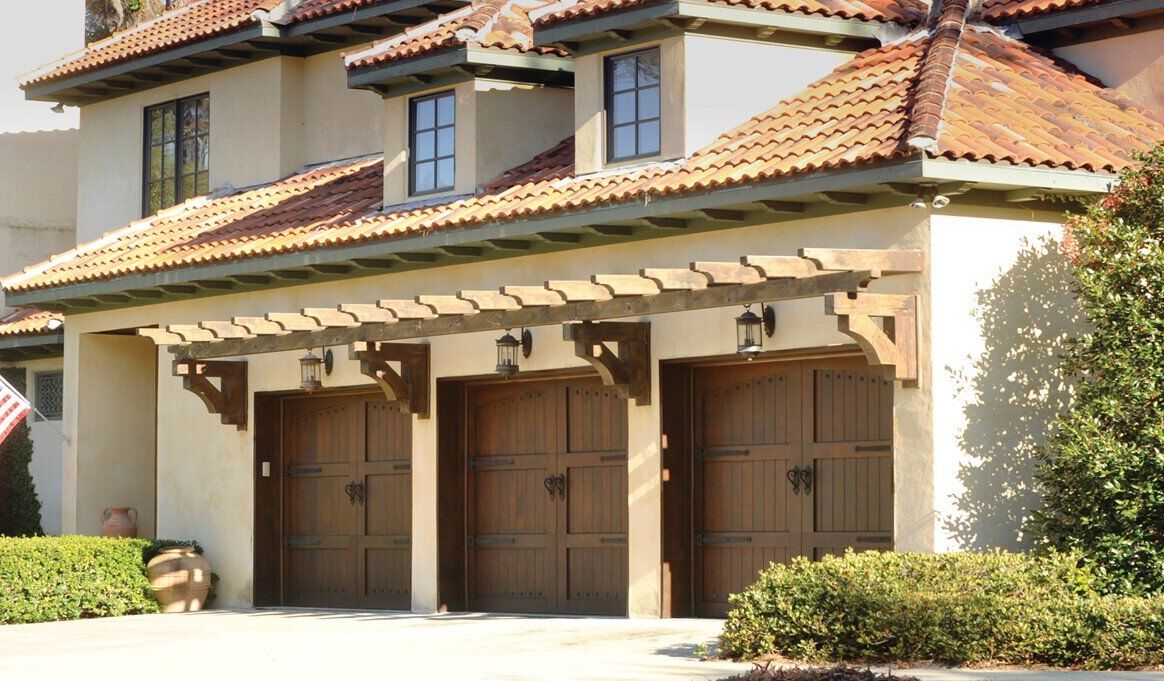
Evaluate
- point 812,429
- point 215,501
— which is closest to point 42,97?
point 215,501

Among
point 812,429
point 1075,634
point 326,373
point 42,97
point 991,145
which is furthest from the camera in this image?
point 42,97

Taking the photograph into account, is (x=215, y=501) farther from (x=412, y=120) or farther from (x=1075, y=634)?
(x=1075, y=634)

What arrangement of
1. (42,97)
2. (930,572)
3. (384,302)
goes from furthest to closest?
1. (42,97)
2. (384,302)
3. (930,572)

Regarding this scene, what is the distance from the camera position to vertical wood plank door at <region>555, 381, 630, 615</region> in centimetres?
1697

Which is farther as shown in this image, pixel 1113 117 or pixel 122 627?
pixel 122 627

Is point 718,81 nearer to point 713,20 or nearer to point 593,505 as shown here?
point 713,20

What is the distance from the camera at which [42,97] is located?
83.0 feet

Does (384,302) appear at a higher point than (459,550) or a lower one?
higher

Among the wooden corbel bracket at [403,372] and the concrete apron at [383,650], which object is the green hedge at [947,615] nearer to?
the concrete apron at [383,650]

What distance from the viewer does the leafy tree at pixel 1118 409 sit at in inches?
517

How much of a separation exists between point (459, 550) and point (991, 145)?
7336 mm

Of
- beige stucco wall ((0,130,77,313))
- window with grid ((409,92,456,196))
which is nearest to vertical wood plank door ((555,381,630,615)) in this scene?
window with grid ((409,92,456,196))

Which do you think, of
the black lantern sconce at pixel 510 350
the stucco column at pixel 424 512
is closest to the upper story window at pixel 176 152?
the stucco column at pixel 424 512

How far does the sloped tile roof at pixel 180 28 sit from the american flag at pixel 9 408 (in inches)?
203
